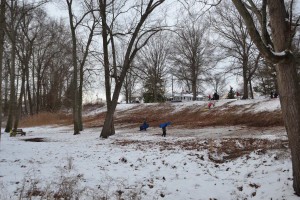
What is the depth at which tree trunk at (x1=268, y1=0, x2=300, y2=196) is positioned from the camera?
17.7ft

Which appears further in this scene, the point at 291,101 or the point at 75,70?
the point at 75,70

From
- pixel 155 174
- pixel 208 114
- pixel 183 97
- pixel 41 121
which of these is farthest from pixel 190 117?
pixel 183 97

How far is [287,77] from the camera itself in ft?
17.8

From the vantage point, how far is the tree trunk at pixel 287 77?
5402mm

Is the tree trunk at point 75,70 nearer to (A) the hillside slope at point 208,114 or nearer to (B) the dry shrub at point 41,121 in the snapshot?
(A) the hillside slope at point 208,114

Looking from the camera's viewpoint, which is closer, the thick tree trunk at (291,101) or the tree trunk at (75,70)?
the thick tree trunk at (291,101)

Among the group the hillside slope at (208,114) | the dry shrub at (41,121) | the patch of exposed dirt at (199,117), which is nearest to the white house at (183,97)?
the hillside slope at (208,114)

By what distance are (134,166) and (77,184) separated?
2.61m

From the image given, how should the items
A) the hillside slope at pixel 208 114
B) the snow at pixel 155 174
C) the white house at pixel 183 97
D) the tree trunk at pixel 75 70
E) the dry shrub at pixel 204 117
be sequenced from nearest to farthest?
the snow at pixel 155 174 < the tree trunk at pixel 75 70 < the dry shrub at pixel 204 117 < the hillside slope at pixel 208 114 < the white house at pixel 183 97

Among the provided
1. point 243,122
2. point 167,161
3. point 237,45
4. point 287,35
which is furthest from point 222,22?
point 287,35

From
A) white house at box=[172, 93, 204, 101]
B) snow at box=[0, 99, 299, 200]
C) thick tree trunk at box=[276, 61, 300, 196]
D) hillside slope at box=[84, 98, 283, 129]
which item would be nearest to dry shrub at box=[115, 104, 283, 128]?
hillside slope at box=[84, 98, 283, 129]

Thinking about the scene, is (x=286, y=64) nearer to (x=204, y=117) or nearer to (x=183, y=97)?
(x=204, y=117)

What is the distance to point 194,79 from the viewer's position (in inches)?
1721

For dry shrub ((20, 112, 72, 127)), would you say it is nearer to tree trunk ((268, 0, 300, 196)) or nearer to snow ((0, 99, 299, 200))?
snow ((0, 99, 299, 200))
